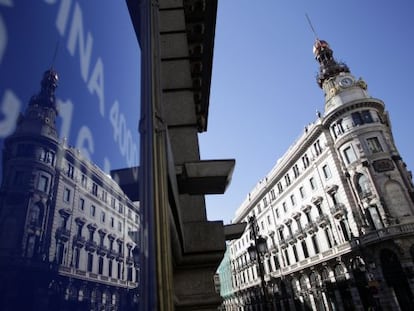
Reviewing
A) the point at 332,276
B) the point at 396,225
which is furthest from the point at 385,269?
the point at 332,276

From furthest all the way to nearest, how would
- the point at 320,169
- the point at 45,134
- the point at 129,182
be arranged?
the point at 320,169
the point at 129,182
the point at 45,134

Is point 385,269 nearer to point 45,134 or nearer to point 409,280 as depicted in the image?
point 409,280

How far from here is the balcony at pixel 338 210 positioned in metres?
27.9

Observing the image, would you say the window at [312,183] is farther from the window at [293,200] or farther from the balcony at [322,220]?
the window at [293,200]

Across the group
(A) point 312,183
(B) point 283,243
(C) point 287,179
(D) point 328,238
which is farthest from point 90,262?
(B) point 283,243

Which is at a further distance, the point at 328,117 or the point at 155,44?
the point at 328,117

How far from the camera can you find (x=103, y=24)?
1334mm

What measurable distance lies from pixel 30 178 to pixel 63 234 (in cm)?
19

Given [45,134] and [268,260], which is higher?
[268,260]

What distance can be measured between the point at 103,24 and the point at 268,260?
1779 inches

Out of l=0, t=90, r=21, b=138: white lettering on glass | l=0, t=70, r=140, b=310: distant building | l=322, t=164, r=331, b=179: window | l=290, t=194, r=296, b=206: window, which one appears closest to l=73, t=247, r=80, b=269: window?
l=0, t=70, r=140, b=310: distant building

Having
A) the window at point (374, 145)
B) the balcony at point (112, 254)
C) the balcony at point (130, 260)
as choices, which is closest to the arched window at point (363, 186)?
the window at point (374, 145)

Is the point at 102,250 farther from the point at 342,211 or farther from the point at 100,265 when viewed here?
the point at 342,211

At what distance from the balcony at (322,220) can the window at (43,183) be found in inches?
1278
